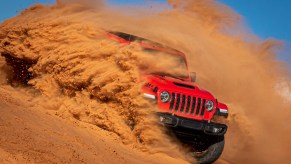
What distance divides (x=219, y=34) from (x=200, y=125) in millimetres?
7922

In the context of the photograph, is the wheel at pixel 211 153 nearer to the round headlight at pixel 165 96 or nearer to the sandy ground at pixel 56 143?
the sandy ground at pixel 56 143

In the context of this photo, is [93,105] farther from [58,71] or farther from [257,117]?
[257,117]

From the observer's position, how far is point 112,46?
23.6 ft

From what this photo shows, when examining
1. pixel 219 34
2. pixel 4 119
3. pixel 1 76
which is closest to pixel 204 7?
pixel 219 34

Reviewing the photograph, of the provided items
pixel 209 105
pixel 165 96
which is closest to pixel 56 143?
pixel 165 96

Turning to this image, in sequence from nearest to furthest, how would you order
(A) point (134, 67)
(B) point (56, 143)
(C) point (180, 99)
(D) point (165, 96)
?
1. (B) point (56, 143)
2. (D) point (165, 96)
3. (C) point (180, 99)
4. (A) point (134, 67)

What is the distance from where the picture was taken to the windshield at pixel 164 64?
692 centimetres

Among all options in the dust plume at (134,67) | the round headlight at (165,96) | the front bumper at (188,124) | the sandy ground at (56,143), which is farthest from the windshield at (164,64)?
the sandy ground at (56,143)

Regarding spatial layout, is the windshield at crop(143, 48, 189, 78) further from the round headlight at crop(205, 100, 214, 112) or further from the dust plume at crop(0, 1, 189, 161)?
the round headlight at crop(205, 100, 214, 112)

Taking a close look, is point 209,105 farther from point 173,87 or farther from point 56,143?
point 56,143

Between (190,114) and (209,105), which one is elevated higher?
(209,105)

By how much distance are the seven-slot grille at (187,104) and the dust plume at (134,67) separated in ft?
1.62

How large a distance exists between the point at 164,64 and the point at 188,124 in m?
1.91

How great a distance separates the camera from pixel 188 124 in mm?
5758
